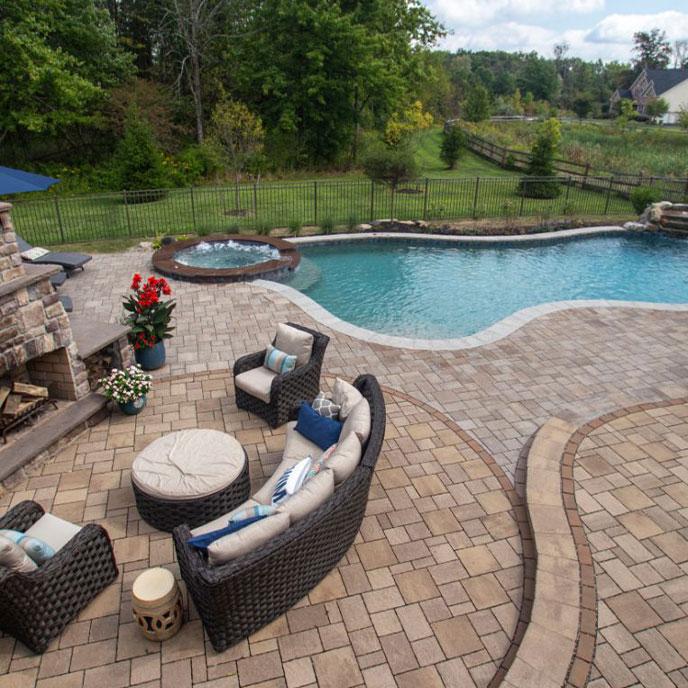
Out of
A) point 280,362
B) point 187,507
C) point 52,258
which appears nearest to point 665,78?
point 52,258

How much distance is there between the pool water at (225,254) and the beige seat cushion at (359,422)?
8.57 meters

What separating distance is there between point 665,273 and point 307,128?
20069mm

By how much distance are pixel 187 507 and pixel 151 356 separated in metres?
3.68

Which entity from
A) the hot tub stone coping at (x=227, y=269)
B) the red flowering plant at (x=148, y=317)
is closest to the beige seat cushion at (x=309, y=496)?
the red flowering plant at (x=148, y=317)

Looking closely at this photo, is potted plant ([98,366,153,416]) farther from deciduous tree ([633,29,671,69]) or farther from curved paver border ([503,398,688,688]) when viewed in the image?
deciduous tree ([633,29,671,69])

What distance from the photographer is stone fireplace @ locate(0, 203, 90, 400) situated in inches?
219

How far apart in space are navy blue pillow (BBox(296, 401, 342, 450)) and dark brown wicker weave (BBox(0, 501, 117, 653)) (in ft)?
6.91

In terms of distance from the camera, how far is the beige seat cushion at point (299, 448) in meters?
5.44

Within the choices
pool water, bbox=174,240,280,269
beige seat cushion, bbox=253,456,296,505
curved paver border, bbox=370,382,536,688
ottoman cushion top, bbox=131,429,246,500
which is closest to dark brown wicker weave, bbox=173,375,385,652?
beige seat cushion, bbox=253,456,296,505

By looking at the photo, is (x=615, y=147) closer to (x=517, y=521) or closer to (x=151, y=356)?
(x=151, y=356)

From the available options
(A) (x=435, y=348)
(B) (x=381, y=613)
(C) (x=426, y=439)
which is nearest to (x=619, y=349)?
(A) (x=435, y=348)

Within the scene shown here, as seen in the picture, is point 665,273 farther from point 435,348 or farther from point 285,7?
point 285,7

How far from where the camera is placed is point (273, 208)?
20.0m

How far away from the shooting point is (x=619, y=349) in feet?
29.7
